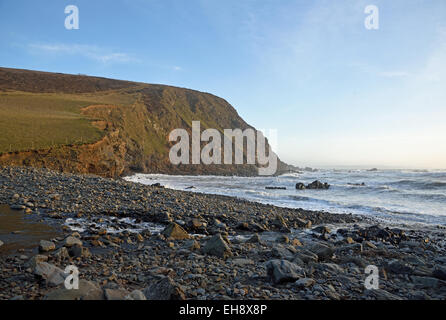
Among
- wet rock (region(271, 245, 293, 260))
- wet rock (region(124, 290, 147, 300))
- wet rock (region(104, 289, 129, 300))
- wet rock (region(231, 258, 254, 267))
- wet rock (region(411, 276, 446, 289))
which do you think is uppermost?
wet rock (region(104, 289, 129, 300))

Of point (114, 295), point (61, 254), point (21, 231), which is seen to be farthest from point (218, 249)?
point (21, 231)

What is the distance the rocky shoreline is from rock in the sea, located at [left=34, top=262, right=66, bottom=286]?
0.06 feet

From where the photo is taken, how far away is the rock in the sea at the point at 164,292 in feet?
13.9

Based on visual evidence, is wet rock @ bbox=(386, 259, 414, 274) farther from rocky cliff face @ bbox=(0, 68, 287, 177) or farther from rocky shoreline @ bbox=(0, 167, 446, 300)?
rocky cliff face @ bbox=(0, 68, 287, 177)

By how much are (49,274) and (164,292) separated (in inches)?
91.3

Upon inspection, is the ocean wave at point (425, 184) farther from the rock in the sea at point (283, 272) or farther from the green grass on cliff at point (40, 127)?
the green grass on cliff at point (40, 127)

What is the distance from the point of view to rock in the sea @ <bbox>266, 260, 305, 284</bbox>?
17.5 ft

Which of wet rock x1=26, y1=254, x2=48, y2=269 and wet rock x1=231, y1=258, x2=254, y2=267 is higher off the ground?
wet rock x1=26, y1=254, x2=48, y2=269

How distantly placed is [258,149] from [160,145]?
46.9 m

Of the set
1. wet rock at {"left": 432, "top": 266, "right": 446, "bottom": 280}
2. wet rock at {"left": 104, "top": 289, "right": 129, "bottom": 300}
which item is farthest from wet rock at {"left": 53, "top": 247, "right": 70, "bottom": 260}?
wet rock at {"left": 432, "top": 266, "right": 446, "bottom": 280}

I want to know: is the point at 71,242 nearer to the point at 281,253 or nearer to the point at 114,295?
the point at 114,295

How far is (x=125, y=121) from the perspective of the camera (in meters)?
54.3

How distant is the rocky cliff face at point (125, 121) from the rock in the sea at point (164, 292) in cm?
2545
